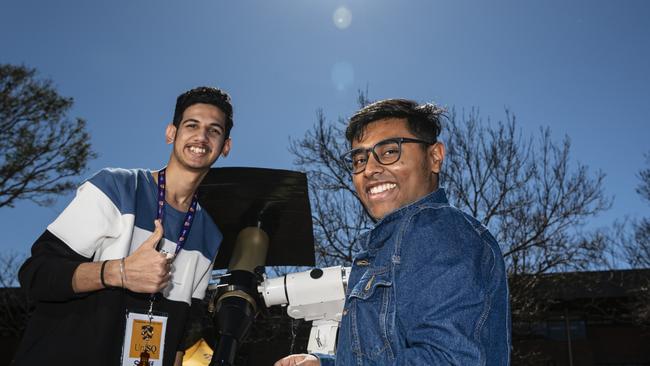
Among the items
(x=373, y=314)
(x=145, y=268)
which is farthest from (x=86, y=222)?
(x=373, y=314)

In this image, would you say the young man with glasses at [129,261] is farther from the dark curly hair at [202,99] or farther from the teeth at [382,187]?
the teeth at [382,187]

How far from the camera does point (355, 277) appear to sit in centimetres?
211

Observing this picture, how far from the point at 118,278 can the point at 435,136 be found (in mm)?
1677

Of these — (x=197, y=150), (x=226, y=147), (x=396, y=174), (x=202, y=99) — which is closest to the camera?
(x=396, y=174)

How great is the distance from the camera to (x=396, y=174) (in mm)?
2223

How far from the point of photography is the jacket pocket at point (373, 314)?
1776mm

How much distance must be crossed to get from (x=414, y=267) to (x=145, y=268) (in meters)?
1.46

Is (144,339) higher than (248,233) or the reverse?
the reverse

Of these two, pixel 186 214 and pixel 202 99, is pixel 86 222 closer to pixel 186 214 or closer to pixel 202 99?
pixel 186 214

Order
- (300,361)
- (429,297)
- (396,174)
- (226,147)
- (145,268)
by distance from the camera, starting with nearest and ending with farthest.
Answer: (429,297) < (396,174) < (300,361) < (145,268) < (226,147)

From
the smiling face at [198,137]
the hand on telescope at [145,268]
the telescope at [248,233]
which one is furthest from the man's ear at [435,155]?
the smiling face at [198,137]

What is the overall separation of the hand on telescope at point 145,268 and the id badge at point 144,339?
1.22ft

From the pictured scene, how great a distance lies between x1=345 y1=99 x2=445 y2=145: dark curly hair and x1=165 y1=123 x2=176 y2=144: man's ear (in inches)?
60.4

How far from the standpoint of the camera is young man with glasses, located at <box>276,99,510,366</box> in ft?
5.22
